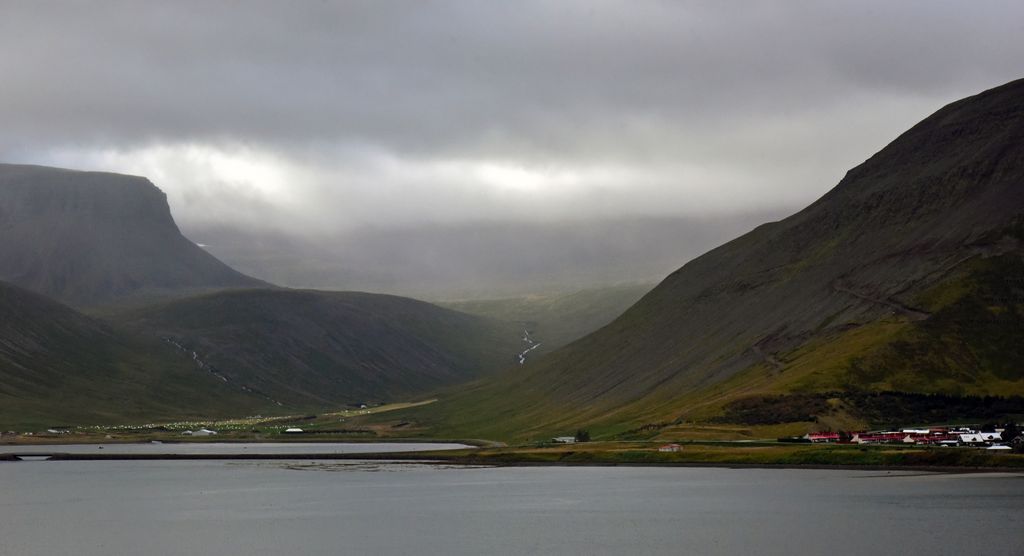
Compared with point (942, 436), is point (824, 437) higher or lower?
higher

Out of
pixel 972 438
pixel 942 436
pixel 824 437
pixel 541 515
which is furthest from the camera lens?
pixel 824 437

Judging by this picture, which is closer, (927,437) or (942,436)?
(942,436)

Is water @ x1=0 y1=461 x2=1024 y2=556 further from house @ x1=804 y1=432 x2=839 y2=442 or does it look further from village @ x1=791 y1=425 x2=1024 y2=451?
house @ x1=804 y1=432 x2=839 y2=442

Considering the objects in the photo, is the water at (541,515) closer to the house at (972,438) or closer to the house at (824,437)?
the house at (972,438)

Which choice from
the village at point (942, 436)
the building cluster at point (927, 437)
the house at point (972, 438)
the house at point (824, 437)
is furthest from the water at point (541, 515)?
the house at point (824, 437)

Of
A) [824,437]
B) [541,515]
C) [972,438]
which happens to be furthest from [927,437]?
[541,515]

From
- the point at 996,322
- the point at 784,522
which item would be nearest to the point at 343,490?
the point at 784,522

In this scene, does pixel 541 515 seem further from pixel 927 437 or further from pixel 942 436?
pixel 942 436

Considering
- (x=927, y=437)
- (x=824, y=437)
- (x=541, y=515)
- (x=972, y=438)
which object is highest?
(x=824, y=437)
